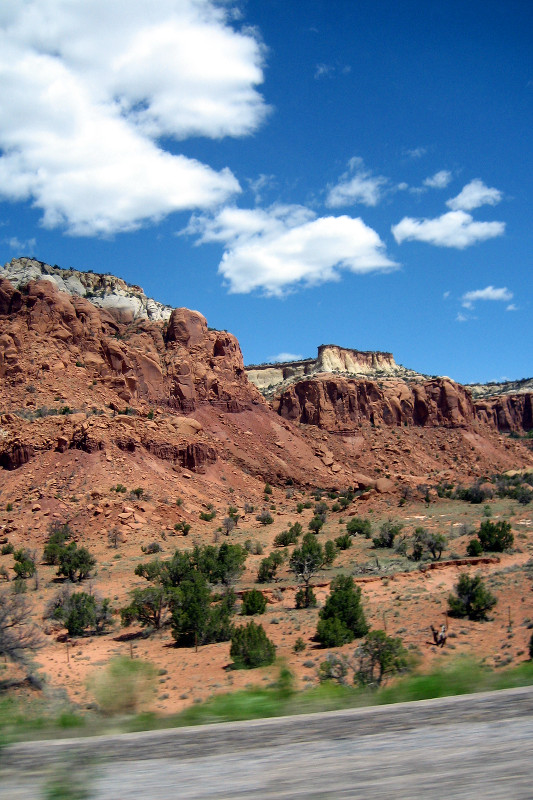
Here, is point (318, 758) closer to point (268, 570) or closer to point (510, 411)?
point (268, 570)

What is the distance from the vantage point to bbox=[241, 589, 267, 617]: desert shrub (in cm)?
2264

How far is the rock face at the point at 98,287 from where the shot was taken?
67375mm

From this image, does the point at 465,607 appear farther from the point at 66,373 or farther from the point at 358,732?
the point at 66,373

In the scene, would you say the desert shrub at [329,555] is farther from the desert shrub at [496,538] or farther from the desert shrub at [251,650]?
the desert shrub at [251,650]

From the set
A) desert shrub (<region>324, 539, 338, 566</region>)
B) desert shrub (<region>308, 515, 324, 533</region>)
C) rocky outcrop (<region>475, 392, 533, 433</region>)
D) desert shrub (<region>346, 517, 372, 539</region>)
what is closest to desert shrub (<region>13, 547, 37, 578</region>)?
desert shrub (<region>324, 539, 338, 566</region>)

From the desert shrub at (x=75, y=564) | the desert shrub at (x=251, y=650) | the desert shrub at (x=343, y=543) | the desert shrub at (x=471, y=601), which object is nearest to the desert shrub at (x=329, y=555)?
the desert shrub at (x=343, y=543)

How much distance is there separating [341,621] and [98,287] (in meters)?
64.4

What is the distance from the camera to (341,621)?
1886 cm

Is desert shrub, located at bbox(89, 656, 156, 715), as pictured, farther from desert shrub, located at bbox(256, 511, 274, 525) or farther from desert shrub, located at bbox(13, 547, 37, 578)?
desert shrub, located at bbox(256, 511, 274, 525)

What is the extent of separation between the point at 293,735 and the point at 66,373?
166ft

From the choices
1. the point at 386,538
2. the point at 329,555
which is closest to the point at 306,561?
the point at 329,555

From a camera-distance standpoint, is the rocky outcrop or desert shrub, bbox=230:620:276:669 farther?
the rocky outcrop

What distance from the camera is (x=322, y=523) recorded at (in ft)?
133

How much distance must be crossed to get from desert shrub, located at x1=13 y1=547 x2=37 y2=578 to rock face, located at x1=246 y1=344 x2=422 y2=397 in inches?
2839
